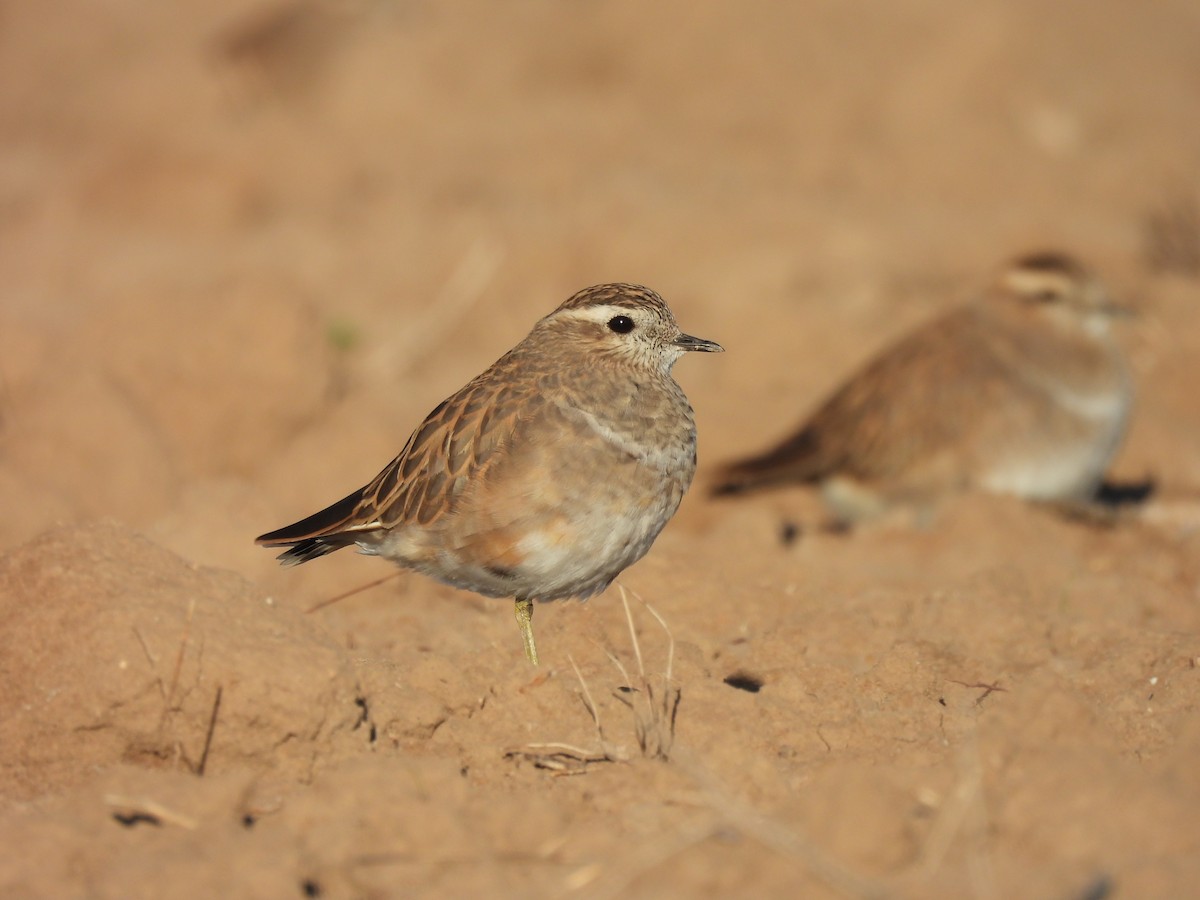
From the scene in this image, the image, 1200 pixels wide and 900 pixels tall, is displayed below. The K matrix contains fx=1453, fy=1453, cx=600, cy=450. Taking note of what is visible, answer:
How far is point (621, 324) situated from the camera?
205 inches

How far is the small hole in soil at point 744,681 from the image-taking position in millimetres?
4812

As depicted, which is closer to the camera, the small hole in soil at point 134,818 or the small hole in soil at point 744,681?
the small hole in soil at point 134,818

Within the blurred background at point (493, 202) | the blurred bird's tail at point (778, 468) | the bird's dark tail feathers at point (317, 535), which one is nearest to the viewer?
the bird's dark tail feathers at point (317, 535)

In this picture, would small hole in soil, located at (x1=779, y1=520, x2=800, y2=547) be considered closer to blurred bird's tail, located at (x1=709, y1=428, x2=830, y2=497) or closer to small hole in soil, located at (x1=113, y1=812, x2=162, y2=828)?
blurred bird's tail, located at (x1=709, y1=428, x2=830, y2=497)

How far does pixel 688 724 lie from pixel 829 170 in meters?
9.82

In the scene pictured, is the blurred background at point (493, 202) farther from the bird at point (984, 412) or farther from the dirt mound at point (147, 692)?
the dirt mound at point (147, 692)

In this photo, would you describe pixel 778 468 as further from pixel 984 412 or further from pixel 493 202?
pixel 493 202

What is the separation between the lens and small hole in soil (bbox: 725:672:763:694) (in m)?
4.81

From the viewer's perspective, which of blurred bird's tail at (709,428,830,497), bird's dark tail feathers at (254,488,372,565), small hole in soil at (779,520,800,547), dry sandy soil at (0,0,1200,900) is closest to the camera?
dry sandy soil at (0,0,1200,900)

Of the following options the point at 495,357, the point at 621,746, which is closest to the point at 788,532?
the point at 495,357

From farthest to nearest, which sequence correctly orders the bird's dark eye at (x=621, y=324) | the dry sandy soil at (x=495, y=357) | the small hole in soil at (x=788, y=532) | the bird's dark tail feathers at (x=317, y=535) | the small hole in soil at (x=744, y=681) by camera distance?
1. the small hole in soil at (x=788, y=532)
2. the bird's dark eye at (x=621, y=324)
3. the bird's dark tail feathers at (x=317, y=535)
4. the small hole in soil at (x=744, y=681)
5. the dry sandy soil at (x=495, y=357)

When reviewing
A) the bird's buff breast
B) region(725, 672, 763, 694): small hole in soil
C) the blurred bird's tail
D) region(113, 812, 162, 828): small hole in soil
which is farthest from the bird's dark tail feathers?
the blurred bird's tail

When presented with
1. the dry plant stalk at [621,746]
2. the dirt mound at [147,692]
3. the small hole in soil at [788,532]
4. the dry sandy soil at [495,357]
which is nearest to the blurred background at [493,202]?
the dry sandy soil at [495,357]

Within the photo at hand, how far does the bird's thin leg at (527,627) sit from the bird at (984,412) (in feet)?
11.3
